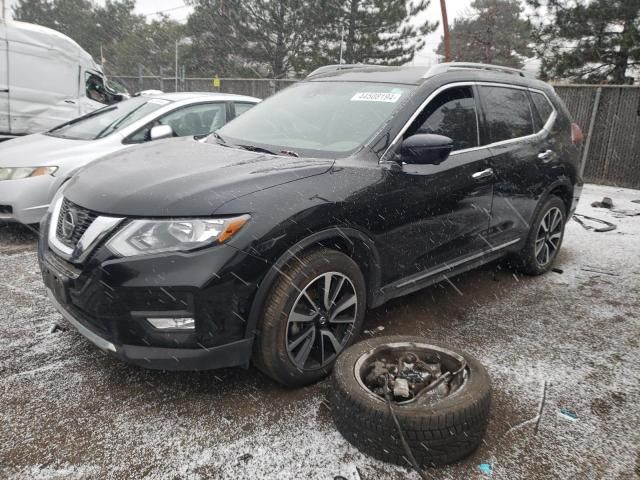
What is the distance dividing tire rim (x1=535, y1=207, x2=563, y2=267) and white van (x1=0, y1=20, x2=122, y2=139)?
8518mm

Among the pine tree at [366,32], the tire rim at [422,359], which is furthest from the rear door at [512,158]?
the pine tree at [366,32]

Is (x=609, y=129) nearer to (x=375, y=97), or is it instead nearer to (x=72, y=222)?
(x=375, y=97)

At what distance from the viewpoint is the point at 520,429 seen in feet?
8.00

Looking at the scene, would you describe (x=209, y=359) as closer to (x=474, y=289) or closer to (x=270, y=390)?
(x=270, y=390)

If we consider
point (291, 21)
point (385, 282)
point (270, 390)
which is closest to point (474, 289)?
point (385, 282)

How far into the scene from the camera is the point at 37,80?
9125 millimetres

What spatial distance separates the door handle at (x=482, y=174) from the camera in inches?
137

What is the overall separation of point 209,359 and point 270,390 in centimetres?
50

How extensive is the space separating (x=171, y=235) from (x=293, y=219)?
0.58 meters

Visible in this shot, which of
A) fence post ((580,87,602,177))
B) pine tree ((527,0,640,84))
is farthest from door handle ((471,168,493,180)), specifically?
pine tree ((527,0,640,84))

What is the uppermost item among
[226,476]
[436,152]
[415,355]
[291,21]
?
[291,21]

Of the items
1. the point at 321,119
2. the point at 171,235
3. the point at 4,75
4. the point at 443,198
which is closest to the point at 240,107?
the point at 321,119

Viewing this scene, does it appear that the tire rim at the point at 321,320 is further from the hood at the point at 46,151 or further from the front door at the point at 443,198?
the hood at the point at 46,151

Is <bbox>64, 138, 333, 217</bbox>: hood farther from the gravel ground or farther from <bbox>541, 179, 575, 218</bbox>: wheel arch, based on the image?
<bbox>541, 179, 575, 218</bbox>: wheel arch
